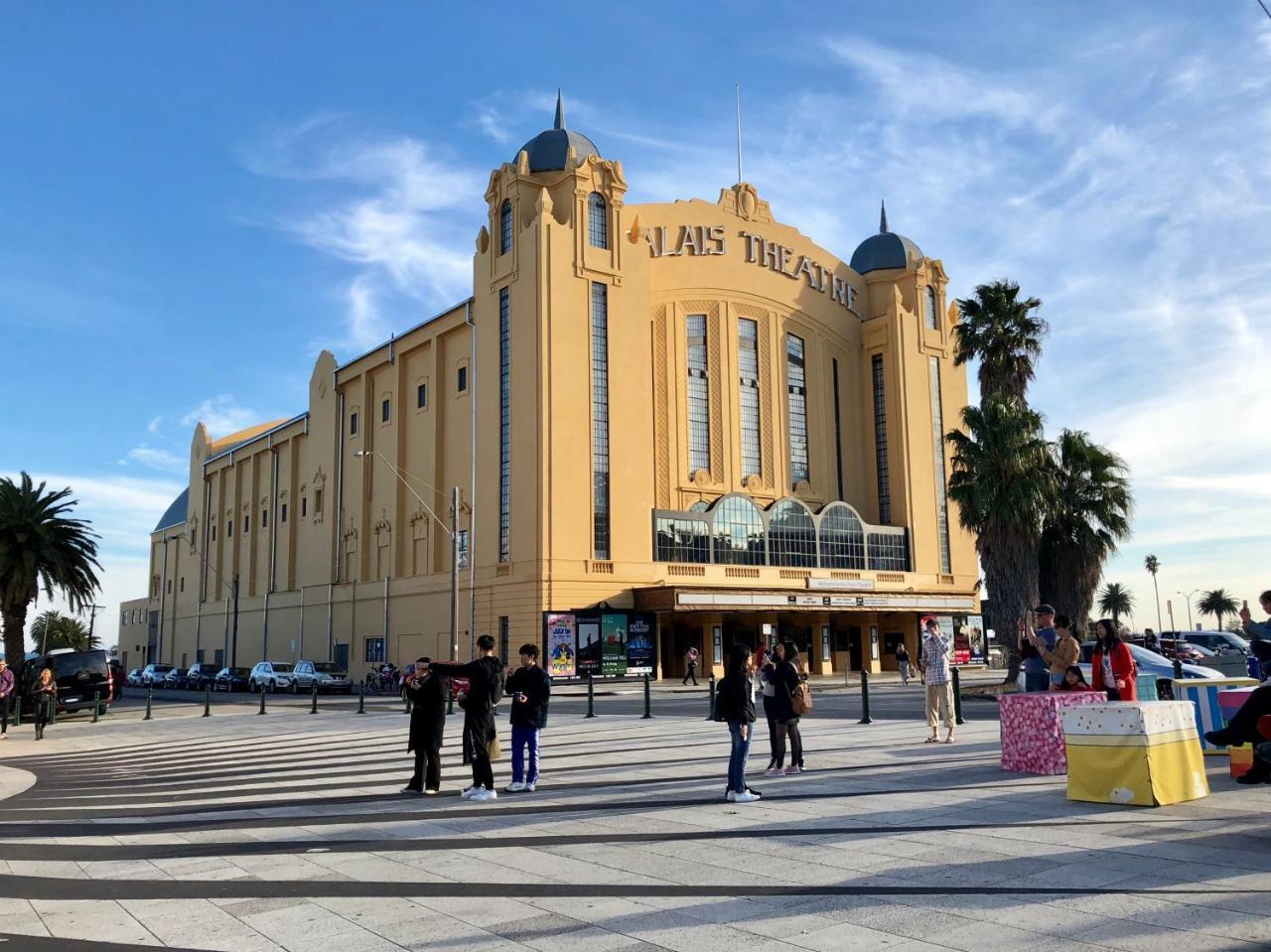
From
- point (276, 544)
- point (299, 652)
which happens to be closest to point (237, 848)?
point (299, 652)

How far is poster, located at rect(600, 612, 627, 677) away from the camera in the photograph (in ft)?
147

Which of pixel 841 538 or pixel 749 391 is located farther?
pixel 749 391

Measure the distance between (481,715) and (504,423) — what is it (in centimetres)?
3668

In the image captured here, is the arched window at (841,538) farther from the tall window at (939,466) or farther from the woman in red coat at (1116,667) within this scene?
the woman in red coat at (1116,667)

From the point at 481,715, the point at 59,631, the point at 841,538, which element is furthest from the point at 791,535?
the point at 59,631

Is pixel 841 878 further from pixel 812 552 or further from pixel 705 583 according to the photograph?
pixel 812 552

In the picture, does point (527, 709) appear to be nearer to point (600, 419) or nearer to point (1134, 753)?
point (1134, 753)

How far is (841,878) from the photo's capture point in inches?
280

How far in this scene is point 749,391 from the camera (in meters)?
54.9

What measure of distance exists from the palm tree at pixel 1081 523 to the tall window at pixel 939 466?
1989cm

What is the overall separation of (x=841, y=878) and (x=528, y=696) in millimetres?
5063

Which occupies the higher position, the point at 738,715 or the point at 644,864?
the point at 738,715

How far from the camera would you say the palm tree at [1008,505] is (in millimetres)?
33312

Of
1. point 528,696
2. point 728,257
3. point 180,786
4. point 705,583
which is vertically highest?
point 728,257
